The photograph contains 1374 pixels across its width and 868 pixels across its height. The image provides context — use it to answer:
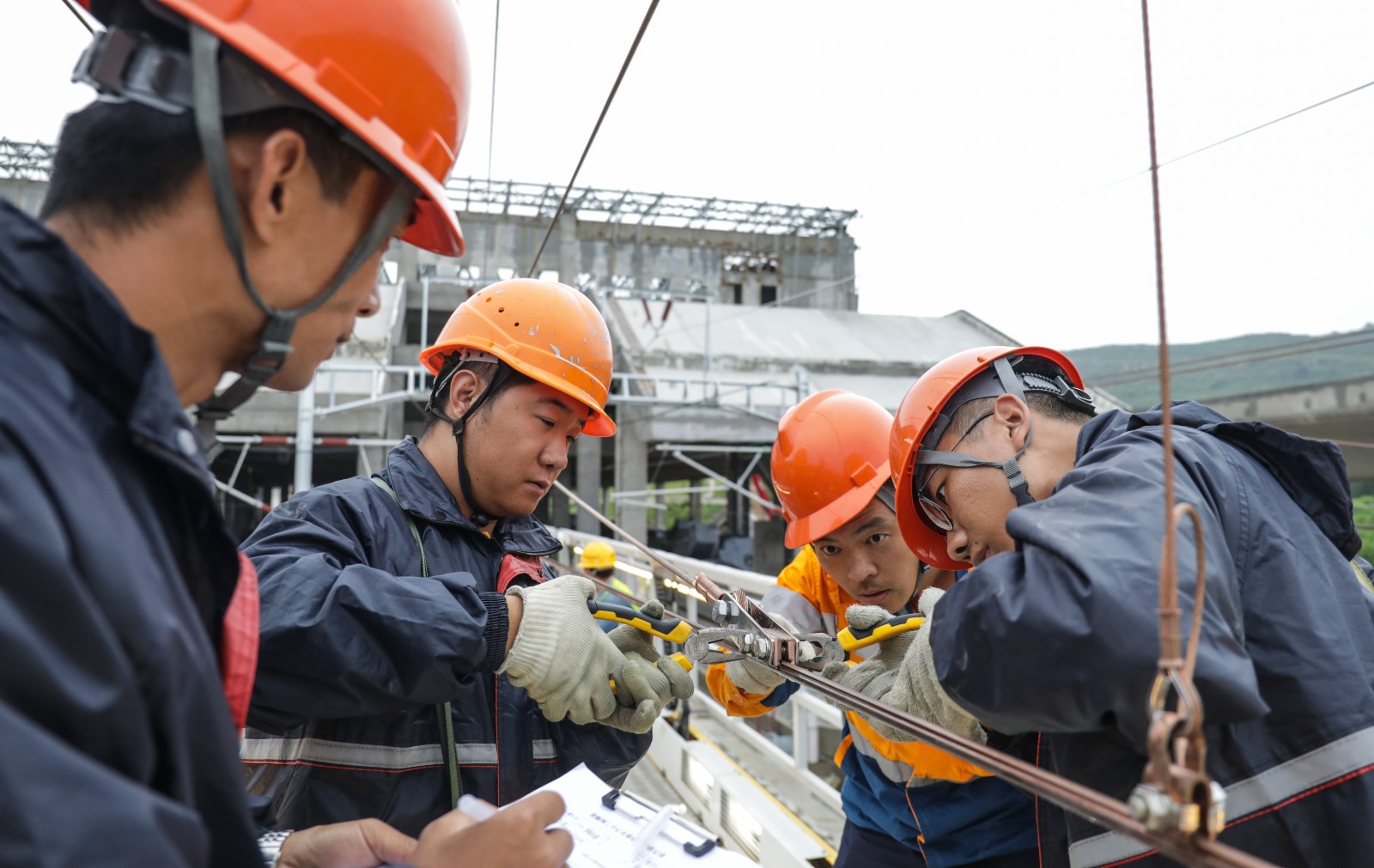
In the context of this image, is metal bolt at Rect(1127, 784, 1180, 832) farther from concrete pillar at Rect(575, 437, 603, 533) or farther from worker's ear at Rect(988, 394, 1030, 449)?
concrete pillar at Rect(575, 437, 603, 533)

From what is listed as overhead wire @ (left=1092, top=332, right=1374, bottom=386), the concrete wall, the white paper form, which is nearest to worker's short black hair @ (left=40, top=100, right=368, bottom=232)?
the white paper form

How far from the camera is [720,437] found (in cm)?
1673

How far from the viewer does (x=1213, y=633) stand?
103cm

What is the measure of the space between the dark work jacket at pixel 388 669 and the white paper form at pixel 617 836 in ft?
1.11

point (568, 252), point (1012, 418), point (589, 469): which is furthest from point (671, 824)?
point (568, 252)

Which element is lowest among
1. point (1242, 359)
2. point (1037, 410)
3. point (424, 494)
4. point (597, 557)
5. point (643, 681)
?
point (597, 557)

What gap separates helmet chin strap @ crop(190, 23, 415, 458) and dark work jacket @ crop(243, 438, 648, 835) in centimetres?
51

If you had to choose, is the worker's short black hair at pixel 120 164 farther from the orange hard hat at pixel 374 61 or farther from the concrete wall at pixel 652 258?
the concrete wall at pixel 652 258

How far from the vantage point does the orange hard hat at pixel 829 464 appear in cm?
279

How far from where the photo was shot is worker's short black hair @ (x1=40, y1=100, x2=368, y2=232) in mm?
896

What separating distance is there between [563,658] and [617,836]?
45 centimetres

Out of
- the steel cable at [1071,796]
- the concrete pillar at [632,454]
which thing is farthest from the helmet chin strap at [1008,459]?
the concrete pillar at [632,454]

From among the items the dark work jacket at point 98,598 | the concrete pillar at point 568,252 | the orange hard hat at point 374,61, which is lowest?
the dark work jacket at point 98,598

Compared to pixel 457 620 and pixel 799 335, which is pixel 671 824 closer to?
pixel 457 620
